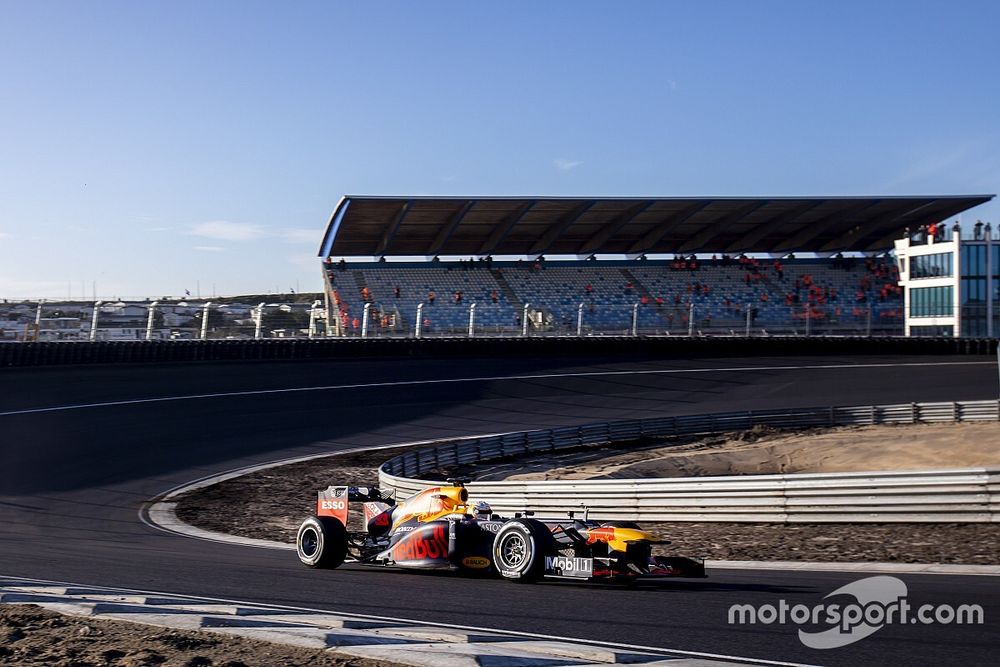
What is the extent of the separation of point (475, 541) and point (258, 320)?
24.4 metres

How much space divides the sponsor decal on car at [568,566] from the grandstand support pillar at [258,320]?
25.1 m

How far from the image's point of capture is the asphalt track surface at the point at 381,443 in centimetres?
614

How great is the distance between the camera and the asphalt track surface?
6.14 metres

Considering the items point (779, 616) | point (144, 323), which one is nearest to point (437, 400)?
point (144, 323)

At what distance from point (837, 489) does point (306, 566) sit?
5.93 m

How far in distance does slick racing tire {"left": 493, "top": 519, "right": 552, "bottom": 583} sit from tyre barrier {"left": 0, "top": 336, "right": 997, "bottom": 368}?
23838 millimetres

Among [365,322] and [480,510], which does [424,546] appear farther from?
[365,322]

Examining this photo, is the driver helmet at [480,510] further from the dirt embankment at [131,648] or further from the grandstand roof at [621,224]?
the grandstand roof at [621,224]

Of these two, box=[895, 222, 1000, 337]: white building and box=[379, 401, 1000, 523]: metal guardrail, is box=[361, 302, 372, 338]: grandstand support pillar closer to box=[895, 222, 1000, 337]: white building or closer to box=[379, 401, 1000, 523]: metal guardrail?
box=[379, 401, 1000, 523]: metal guardrail

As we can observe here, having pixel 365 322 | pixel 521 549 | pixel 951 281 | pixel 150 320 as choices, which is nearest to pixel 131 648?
pixel 521 549

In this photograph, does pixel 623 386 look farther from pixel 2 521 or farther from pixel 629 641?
pixel 629 641

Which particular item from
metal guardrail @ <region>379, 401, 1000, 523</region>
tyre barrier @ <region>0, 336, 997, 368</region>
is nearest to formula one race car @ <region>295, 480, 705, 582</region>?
metal guardrail @ <region>379, 401, 1000, 523</region>

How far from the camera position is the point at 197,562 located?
9477 mm

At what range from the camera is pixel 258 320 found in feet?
103
